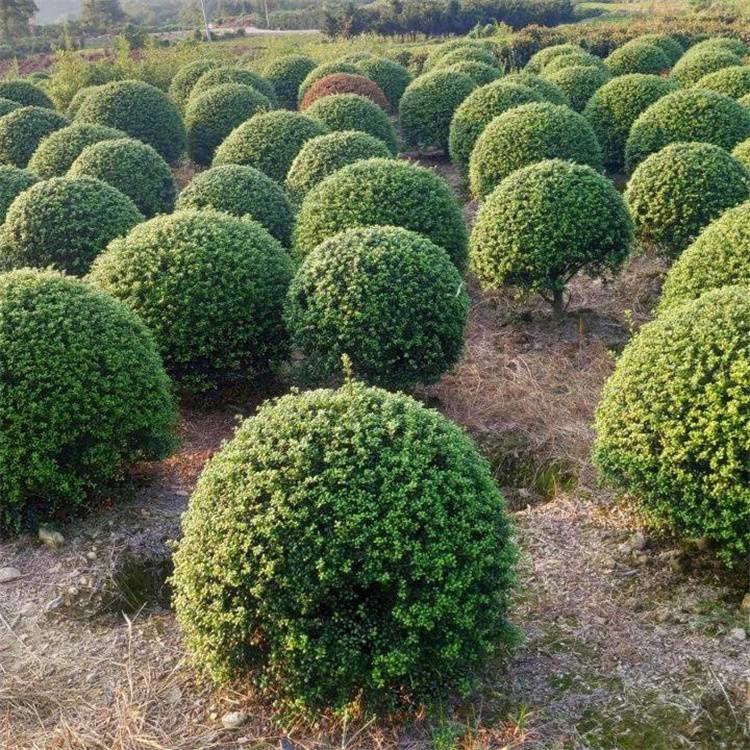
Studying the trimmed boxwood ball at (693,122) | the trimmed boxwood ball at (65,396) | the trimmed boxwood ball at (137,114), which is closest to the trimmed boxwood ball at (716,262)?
the trimmed boxwood ball at (65,396)

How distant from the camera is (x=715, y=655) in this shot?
14.0 ft

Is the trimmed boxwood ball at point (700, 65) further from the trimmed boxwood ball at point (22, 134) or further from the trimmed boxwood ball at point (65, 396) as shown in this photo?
the trimmed boxwood ball at point (65, 396)

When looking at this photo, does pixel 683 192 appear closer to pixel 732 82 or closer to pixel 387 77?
pixel 732 82

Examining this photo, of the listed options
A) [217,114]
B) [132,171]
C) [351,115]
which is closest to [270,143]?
[132,171]

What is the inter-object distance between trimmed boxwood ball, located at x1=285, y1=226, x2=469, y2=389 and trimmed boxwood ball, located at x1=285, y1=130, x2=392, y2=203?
334 centimetres

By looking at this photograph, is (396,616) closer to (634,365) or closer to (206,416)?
(634,365)

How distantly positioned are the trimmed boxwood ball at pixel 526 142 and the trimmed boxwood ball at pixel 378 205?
93.3 inches

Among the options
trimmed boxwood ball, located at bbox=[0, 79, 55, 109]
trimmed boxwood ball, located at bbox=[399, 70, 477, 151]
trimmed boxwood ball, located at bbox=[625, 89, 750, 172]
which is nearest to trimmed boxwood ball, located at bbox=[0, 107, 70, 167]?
trimmed boxwood ball, located at bbox=[0, 79, 55, 109]

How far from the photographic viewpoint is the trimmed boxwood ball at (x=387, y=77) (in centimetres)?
1817

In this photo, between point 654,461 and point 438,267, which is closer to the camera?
point 654,461

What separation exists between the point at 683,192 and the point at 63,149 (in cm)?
840

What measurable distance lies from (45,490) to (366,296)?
106 inches

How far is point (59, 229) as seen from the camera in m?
8.59

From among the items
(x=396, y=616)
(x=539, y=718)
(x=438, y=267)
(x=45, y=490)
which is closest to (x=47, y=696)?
(x=45, y=490)
